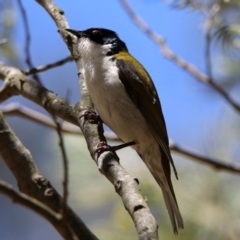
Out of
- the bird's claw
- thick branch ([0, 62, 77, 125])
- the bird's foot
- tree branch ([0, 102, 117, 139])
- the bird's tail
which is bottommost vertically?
the bird's tail

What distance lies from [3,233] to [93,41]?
2.54m

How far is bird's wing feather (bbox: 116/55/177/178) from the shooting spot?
383cm

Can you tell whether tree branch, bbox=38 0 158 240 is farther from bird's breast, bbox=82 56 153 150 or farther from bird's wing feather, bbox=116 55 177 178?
bird's wing feather, bbox=116 55 177 178

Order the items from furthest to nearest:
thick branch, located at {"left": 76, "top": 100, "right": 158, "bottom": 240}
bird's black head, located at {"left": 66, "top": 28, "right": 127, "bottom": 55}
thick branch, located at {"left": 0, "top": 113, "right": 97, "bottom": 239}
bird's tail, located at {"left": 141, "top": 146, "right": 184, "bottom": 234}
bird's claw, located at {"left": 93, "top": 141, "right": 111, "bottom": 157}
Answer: bird's black head, located at {"left": 66, "top": 28, "right": 127, "bottom": 55} → bird's tail, located at {"left": 141, "top": 146, "right": 184, "bottom": 234} → bird's claw, located at {"left": 93, "top": 141, "right": 111, "bottom": 157} → thick branch, located at {"left": 0, "top": 113, "right": 97, "bottom": 239} → thick branch, located at {"left": 76, "top": 100, "right": 158, "bottom": 240}

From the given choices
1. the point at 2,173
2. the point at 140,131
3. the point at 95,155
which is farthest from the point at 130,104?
the point at 2,173

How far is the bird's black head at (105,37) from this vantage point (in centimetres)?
419

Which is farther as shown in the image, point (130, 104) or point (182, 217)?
point (130, 104)

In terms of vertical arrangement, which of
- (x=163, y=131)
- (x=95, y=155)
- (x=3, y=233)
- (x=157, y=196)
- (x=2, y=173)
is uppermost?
(x=95, y=155)

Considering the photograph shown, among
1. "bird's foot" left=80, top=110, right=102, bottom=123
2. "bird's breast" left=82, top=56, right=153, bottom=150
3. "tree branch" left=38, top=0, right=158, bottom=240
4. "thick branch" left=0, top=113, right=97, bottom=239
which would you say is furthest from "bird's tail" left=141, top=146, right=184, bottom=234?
"thick branch" left=0, top=113, right=97, bottom=239

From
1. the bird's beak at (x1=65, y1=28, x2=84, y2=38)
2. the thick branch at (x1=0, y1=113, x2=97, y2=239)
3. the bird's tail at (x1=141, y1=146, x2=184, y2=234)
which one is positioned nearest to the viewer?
the thick branch at (x1=0, y1=113, x2=97, y2=239)

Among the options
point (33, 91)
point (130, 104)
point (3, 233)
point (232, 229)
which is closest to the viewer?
point (232, 229)

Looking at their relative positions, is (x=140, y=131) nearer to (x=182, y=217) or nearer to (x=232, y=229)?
(x=182, y=217)

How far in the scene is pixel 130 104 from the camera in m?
3.81

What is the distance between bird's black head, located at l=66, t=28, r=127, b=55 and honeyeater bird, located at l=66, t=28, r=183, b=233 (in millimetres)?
70
